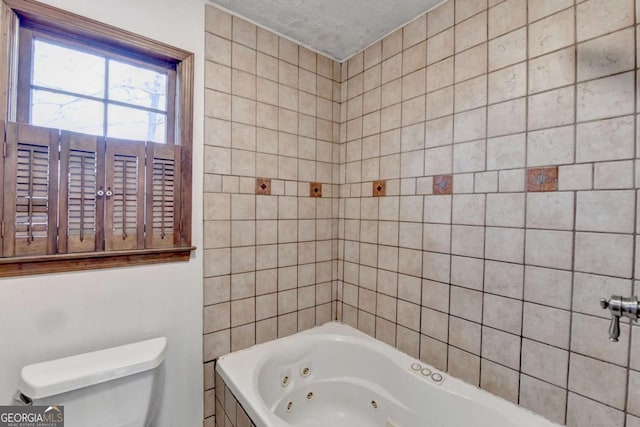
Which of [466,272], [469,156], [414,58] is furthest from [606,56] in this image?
[466,272]

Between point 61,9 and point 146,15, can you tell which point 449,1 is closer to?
point 146,15

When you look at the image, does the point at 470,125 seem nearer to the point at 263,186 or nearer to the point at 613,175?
the point at 613,175

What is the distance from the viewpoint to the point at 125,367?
1125 millimetres

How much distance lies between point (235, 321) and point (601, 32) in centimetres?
201

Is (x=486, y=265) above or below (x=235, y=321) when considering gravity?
above

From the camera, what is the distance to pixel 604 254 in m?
1.03

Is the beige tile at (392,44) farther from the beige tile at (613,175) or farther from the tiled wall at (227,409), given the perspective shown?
the tiled wall at (227,409)

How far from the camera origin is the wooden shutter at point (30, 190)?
1.06m

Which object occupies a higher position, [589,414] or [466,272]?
[466,272]

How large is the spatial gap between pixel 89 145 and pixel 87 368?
86 centimetres

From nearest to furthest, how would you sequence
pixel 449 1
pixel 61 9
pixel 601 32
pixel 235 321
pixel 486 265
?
pixel 601 32
pixel 61 9
pixel 486 265
pixel 449 1
pixel 235 321

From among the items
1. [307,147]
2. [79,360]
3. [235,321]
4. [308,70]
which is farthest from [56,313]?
[308,70]

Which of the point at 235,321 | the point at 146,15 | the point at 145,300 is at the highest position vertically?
the point at 146,15

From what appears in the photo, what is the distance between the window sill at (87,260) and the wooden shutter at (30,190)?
0.10ft
